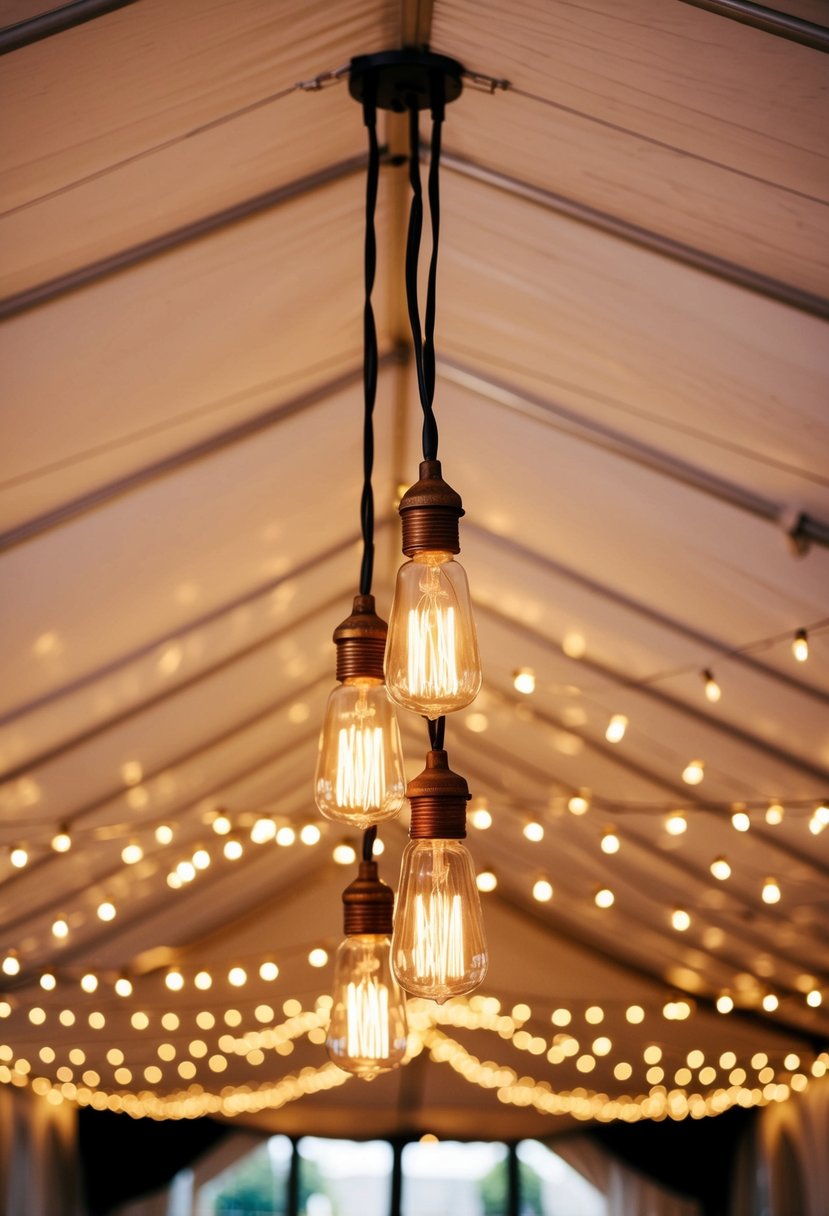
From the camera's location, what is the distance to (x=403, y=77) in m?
1.90

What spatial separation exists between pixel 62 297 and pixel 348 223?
588 millimetres

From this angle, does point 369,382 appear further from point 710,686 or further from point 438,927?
point 710,686

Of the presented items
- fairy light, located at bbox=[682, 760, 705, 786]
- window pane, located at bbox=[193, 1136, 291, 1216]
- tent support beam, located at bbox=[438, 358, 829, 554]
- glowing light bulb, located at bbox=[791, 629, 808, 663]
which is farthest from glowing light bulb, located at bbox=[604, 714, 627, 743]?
window pane, located at bbox=[193, 1136, 291, 1216]

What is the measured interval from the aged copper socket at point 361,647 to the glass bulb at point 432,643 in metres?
0.18

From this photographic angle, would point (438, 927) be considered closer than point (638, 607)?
Yes

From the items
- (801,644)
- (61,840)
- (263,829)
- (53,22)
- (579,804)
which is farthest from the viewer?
(263,829)

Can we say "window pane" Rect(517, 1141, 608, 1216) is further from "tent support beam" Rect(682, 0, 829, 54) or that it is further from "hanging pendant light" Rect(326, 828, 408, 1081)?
"tent support beam" Rect(682, 0, 829, 54)

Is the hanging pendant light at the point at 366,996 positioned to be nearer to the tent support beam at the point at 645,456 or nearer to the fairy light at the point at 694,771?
the tent support beam at the point at 645,456

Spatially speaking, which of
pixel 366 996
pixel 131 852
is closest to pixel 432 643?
pixel 366 996

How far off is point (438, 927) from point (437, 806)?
14cm

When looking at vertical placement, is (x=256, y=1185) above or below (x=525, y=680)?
below

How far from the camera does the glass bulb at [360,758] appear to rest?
1.52 m

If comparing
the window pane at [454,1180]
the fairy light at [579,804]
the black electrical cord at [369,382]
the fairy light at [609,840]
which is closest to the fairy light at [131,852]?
the fairy light at [579,804]

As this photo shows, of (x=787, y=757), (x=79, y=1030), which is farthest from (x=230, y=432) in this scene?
(x=79, y=1030)
